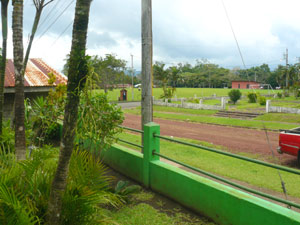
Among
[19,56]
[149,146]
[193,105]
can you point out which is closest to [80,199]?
[149,146]

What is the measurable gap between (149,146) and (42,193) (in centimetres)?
238

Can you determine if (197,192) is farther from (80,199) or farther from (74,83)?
(74,83)

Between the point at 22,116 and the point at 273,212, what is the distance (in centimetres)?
420

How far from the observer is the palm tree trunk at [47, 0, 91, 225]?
2.64 m

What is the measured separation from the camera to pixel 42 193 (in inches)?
129

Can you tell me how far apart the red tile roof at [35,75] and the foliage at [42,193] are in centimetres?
711

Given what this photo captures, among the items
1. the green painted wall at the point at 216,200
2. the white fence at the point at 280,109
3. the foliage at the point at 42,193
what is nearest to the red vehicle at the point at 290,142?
the green painted wall at the point at 216,200

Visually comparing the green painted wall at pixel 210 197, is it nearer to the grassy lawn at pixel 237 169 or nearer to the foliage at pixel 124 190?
the foliage at pixel 124 190

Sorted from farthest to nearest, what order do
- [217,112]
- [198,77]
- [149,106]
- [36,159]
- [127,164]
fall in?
[198,77] < [217,112] < [149,106] < [127,164] < [36,159]

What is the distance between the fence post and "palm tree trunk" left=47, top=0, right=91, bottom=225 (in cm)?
260

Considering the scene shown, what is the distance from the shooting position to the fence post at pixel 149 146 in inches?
207

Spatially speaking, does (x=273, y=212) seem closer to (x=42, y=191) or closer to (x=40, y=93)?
(x=42, y=191)

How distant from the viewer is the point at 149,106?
21.7ft

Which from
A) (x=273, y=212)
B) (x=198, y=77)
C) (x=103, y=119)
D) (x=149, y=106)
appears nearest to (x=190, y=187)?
(x=273, y=212)
